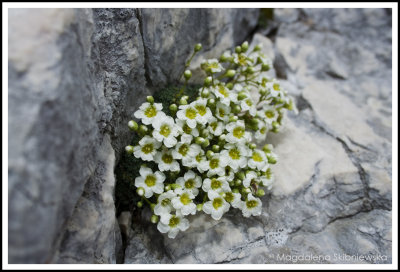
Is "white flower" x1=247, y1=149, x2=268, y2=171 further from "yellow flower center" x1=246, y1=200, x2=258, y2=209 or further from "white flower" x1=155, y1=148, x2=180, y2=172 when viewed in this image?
"white flower" x1=155, y1=148, x2=180, y2=172

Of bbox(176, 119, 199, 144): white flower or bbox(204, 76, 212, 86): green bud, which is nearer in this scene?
bbox(176, 119, 199, 144): white flower

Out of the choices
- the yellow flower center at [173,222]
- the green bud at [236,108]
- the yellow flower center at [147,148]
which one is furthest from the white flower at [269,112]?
the yellow flower center at [173,222]

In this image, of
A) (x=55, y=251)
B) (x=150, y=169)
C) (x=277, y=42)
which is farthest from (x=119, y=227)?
(x=277, y=42)

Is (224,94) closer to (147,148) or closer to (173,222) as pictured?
(147,148)

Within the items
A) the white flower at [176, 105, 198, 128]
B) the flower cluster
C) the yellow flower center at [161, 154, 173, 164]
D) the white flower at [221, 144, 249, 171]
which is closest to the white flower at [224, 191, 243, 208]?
the flower cluster

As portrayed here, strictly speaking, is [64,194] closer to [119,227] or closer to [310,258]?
[119,227]

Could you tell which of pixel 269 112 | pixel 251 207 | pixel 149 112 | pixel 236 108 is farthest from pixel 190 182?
pixel 269 112

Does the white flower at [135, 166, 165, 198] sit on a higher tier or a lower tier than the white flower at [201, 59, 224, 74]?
lower
